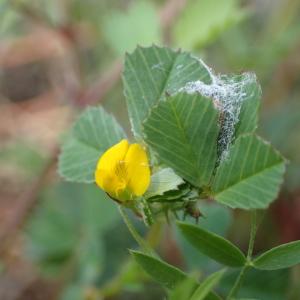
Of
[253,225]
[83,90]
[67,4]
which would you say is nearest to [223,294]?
[253,225]

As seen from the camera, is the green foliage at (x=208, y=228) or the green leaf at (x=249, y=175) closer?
the green leaf at (x=249, y=175)

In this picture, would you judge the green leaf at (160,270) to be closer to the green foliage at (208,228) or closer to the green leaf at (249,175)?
the green leaf at (249,175)

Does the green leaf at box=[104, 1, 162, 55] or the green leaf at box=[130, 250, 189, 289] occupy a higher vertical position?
the green leaf at box=[104, 1, 162, 55]

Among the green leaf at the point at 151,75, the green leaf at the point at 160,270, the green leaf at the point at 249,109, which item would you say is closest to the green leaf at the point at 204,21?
the green leaf at the point at 151,75

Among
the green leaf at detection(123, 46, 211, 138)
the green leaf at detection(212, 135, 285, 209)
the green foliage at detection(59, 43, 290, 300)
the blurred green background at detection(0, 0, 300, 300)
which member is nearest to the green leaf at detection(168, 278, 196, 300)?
the green foliage at detection(59, 43, 290, 300)

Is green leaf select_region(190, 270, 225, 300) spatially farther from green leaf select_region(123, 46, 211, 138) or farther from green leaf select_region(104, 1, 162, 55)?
green leaf select_region(104, 1, 162, 55)

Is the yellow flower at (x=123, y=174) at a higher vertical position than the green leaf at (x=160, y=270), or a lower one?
higher

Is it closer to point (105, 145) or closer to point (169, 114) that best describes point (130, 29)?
point (105, 145)

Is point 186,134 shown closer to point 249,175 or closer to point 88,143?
point 249,175
